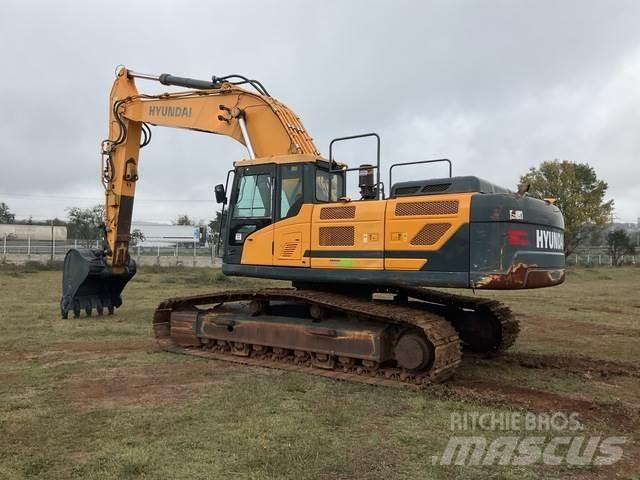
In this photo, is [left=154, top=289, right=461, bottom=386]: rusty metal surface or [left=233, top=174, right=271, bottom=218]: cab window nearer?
[left=154, top=289, right=461, bottom=386]: rusty metal surface

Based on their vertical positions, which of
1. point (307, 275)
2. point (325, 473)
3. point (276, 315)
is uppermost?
point (307, 275)

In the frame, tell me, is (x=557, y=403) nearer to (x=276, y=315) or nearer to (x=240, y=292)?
(x=276, y=315)

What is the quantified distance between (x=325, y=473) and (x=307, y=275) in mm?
3823

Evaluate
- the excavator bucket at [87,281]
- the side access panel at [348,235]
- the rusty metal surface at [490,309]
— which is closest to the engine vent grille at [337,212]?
the side access panel at [348,235]

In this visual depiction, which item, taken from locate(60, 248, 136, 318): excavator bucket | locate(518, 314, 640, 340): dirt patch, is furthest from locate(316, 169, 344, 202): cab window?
locate(60, 248, 136, 318): excavator bucket

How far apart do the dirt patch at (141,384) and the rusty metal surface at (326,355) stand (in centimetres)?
80

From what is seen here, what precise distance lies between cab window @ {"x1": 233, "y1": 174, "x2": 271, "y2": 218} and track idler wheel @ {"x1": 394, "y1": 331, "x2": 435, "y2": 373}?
9.22 feet

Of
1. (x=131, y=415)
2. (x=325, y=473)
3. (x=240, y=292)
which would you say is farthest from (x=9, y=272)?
(x=325, y=473)

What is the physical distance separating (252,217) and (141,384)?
2.96m

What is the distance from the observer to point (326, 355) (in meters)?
7.80

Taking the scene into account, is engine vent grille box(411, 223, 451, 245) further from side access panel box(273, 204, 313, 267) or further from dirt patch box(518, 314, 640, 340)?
dirt patch box(518, 314, 640, 340)

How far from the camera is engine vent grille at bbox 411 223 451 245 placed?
270 inches

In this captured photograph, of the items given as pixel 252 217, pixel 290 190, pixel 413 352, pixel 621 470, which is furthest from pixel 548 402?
pixel 252 217

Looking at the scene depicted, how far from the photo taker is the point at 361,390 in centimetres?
679
